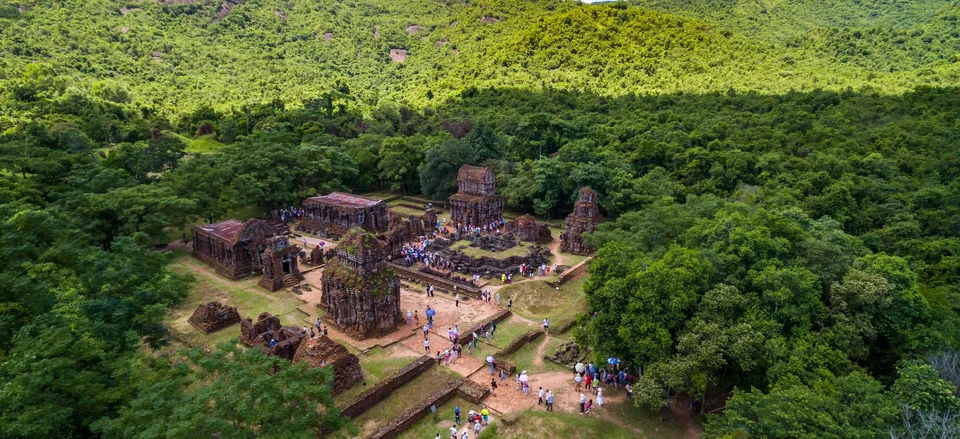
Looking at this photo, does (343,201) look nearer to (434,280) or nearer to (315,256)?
(315,256)

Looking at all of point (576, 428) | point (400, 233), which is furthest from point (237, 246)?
point (576, 428)

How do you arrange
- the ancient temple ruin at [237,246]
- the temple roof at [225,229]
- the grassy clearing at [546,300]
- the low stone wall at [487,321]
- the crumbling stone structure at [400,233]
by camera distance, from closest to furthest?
the low stone wall at [487,321]
the grassy clearing at [546,300]
the ancient temple ruin at [237,246]
the temple roof at [225,229]
the crumbling stone structure at [400,233]

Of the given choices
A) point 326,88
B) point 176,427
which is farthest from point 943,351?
point 326,88

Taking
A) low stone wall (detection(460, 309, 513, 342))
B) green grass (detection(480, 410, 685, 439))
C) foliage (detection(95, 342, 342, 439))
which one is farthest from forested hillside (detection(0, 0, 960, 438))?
low stone wall (detection(460, 309, 513, 342))

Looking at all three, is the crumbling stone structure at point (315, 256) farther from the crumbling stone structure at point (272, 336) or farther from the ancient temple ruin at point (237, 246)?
the crumbling stone structure at point (272, 336)

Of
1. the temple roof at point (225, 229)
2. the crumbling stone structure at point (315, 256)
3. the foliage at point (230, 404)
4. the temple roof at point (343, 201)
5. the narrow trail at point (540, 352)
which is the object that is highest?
the foliage at point (230, 404)

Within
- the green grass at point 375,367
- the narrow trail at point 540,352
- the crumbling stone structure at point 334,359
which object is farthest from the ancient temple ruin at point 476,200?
the crumbling stone structure at point 334,359

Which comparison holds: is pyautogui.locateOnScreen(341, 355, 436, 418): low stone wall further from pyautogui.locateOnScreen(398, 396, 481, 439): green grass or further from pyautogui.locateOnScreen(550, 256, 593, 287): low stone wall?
pyautogui.locateOnScreen(550, 256, 593, 287): low stone wall
